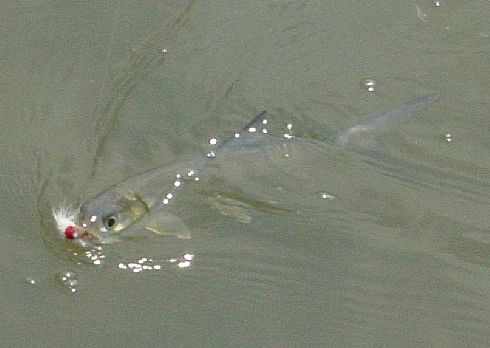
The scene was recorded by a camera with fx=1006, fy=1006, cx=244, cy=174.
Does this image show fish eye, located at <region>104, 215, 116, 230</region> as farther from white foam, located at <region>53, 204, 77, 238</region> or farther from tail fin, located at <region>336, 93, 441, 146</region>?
tail fin, located at <region>336, 93, 441, 146</region>

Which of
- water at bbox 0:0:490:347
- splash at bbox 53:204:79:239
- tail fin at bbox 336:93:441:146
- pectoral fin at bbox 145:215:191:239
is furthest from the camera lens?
tail fin at bbox 336:93:441:146

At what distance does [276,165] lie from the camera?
4316mm

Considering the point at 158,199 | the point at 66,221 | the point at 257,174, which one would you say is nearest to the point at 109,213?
the point at 66,221

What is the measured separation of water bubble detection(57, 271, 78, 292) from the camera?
367cm

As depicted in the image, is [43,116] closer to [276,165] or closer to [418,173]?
[276,165]

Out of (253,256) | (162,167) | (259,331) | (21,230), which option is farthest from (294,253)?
(21,230)

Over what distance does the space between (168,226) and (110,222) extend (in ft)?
0.77

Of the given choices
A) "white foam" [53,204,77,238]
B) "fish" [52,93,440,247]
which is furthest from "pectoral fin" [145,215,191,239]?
"white foam" [53,204,77,238]

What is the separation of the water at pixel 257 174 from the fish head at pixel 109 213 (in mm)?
88

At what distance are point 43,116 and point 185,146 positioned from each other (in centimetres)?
64

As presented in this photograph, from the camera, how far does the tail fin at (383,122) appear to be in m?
4.48

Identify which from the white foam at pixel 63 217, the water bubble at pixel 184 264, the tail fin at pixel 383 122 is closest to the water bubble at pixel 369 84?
the tail fin at pixel 383 122

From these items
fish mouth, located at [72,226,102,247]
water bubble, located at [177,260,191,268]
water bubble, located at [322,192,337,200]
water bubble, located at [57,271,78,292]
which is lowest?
water bubble, located at [177,260,191,268]

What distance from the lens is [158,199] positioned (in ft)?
13.4
